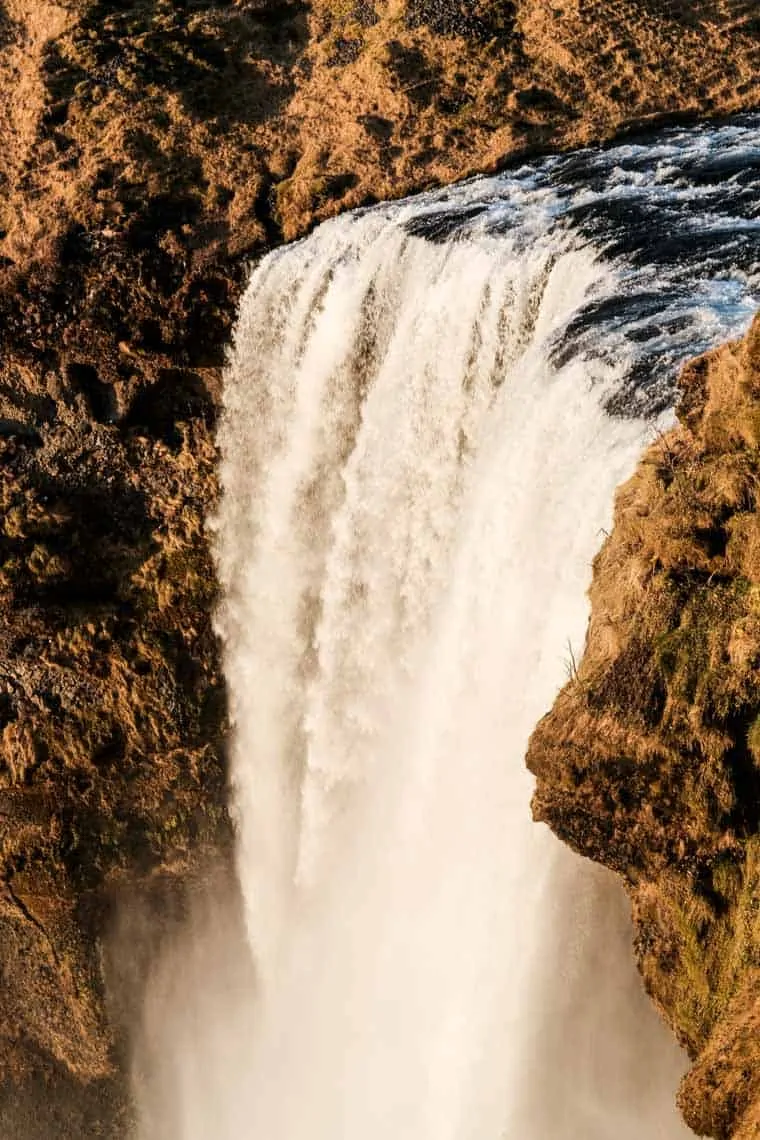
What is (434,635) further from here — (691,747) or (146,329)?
(146,329)

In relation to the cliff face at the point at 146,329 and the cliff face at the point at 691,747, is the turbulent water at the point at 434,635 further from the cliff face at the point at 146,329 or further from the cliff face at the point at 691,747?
the cliff face at the point at 691,747

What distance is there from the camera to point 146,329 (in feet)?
67.3

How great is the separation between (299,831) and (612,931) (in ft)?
31.9

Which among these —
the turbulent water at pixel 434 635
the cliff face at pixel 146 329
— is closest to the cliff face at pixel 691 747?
the turbulent water at pixel 434 635

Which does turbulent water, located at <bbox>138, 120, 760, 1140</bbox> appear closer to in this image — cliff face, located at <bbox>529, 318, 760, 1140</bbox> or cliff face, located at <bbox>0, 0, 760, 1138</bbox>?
cliff face, located at <bbox>0, 0, 760, 1138</bbox>

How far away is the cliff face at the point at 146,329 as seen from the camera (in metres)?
20.8

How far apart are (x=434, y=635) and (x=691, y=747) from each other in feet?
22.6

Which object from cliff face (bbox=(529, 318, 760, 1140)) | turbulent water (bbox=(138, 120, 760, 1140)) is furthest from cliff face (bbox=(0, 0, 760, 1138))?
cliff face (bbox=(529, 318, 760, 1140))

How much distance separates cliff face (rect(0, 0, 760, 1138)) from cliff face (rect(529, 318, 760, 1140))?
12626mm

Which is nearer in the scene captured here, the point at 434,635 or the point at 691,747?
the point at 691,747

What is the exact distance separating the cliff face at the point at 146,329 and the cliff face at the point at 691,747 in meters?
12.6

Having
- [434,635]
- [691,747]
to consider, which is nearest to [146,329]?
[434,635]

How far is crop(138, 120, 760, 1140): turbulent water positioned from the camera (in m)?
11.6

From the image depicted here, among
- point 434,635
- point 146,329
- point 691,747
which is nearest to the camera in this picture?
point 691,747
